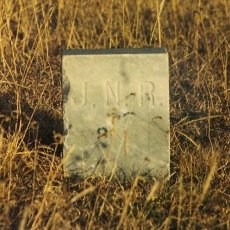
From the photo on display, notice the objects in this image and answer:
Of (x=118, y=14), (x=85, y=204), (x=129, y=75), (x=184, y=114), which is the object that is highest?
(x=118, y=14)

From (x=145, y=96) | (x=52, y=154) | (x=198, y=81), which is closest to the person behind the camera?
(x=145, y=96)

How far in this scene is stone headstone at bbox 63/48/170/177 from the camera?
262 cm

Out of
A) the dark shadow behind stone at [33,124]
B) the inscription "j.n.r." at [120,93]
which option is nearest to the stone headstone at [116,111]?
the inscription "j.n.r." at [120,93]

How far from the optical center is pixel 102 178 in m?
2.72

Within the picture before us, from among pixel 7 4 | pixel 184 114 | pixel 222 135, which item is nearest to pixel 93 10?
pixel 7 4

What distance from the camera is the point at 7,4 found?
3730 millimetres

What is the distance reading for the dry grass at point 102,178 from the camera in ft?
8.14

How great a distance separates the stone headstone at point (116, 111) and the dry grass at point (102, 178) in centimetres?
8

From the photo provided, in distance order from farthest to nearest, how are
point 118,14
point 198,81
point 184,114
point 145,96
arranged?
point 118,14
point 198,81
point 184,114
point 145,96

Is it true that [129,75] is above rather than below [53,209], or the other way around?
above

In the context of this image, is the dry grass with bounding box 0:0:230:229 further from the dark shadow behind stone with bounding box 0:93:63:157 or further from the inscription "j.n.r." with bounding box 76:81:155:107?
the inscription "j.n.r." with bounding box 76:81:155:107

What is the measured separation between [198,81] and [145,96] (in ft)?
4.52

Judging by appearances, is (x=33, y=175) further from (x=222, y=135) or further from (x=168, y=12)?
(x=168, y=12)

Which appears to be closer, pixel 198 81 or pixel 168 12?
pixel 198 81
